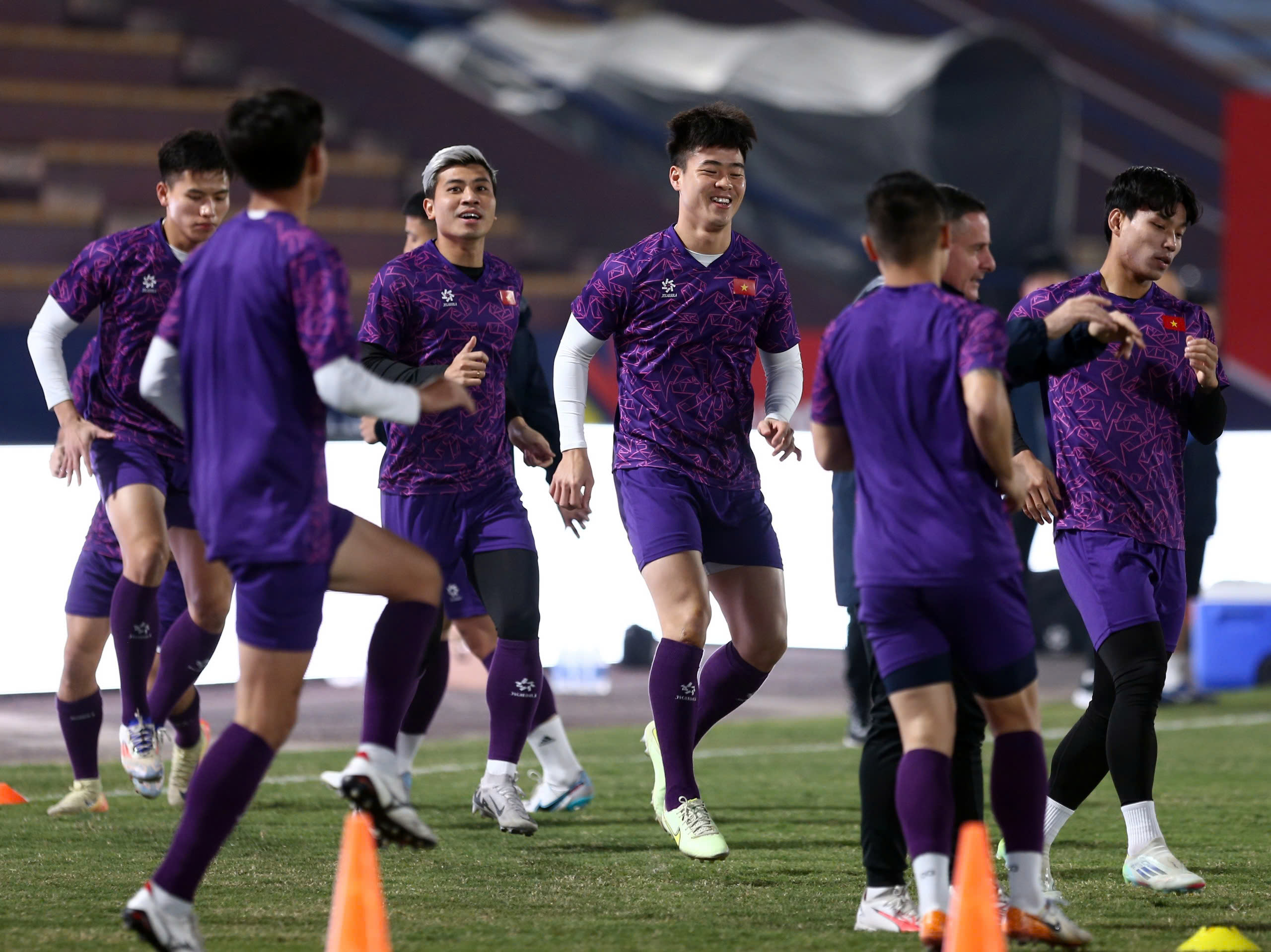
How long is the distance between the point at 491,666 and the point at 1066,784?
72.8 inches

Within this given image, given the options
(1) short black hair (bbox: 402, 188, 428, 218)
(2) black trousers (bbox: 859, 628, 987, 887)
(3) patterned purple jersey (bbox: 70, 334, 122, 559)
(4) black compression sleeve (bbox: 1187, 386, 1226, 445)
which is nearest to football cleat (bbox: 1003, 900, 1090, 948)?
(2) black trousers (bbox: 859, 628, 987, 887)

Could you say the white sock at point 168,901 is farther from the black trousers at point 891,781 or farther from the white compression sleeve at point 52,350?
the white compression sleeve at point 52,350

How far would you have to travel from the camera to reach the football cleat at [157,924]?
3.35 metres

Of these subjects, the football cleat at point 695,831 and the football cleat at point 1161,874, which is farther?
the football cleat at point 695,831

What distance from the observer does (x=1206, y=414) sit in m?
4.58

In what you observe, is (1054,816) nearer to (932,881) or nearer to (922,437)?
(932,881)

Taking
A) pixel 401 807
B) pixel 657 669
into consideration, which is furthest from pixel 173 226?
pixel 401 807

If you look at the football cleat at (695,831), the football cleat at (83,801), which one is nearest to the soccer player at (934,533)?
the football cleat at (695,831)

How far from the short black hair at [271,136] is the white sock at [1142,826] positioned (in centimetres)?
265

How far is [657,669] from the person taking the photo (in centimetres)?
500

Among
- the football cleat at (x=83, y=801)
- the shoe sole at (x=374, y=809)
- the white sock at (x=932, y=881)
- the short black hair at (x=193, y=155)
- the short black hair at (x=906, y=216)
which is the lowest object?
the football cleat at (x=83, y=801)

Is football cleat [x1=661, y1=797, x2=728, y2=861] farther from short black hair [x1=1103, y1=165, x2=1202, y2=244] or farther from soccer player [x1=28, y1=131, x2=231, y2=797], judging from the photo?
short black hair [x1=1103, y1=165, x2=1202, y2=244]

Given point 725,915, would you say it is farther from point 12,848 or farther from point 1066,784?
point 12,848

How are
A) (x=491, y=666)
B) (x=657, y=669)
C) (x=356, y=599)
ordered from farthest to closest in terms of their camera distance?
(x=356, y=599) → (x=491, y=666) → (x=657, y=669)
